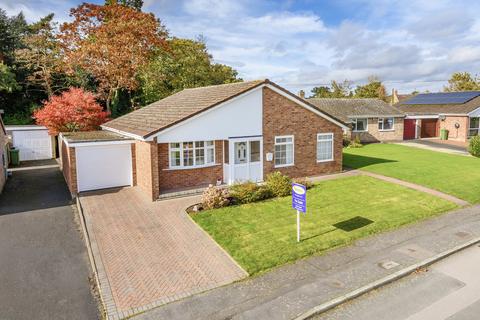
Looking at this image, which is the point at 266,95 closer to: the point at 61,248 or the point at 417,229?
the point at 417,229

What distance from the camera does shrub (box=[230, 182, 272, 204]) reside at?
14.8 meters

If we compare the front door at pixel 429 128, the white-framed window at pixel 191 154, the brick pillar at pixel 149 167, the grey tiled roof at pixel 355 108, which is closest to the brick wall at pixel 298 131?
the white-framed window at pixel 191 154

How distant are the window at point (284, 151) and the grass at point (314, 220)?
99.4 inches

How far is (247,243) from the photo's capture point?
10914 mm

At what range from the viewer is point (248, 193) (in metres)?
14.9

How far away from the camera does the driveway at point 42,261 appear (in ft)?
25.6

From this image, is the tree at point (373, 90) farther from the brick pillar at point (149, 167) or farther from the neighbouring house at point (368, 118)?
the brick pillar at point (149, 167)

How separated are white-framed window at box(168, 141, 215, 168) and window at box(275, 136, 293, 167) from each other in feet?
11.6

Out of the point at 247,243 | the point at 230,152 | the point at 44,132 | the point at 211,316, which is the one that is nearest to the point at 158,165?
the point at 230,152

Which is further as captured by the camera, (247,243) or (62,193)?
(62,193)

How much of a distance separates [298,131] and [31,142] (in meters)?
21.0

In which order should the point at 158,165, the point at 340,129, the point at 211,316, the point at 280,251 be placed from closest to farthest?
the point at 211,316, the point at 280,251, the point at 158,165, the point at 340,129

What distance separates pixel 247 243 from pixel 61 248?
5.70 m

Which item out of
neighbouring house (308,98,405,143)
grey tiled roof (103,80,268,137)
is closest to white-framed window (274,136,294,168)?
grey tiled roof (103,80,268,137)
